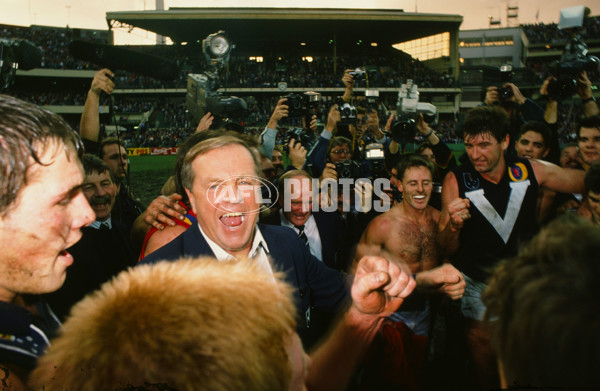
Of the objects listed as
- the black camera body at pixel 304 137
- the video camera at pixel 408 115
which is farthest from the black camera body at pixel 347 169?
the black camera body at pixel 304 137

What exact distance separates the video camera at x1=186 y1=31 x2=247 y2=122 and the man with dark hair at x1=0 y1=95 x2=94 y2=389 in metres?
3.15

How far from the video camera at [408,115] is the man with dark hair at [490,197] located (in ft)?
→ 3.61

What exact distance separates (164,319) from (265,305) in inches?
7.9

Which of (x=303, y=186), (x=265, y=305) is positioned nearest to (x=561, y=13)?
(x=303, y=186)

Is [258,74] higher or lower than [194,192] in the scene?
higher

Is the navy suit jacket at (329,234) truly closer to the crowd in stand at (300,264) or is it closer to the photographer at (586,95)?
the crowd in stand at (300,264)

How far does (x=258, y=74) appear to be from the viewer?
38.5 metres

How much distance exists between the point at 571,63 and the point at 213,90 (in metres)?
3.80

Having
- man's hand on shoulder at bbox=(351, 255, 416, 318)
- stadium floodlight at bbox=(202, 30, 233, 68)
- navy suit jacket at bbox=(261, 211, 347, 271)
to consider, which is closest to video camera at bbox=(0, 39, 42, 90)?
stadium floodlight at bbox=(202, 30, 233, 68)

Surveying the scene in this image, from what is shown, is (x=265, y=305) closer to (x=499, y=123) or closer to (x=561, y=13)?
(x=499, y=123)

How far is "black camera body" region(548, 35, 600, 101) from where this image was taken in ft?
13.1

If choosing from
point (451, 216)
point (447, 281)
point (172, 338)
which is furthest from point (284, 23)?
point (172, 338)

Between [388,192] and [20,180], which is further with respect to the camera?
[388,192]

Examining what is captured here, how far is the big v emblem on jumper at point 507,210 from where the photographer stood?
117 inches
